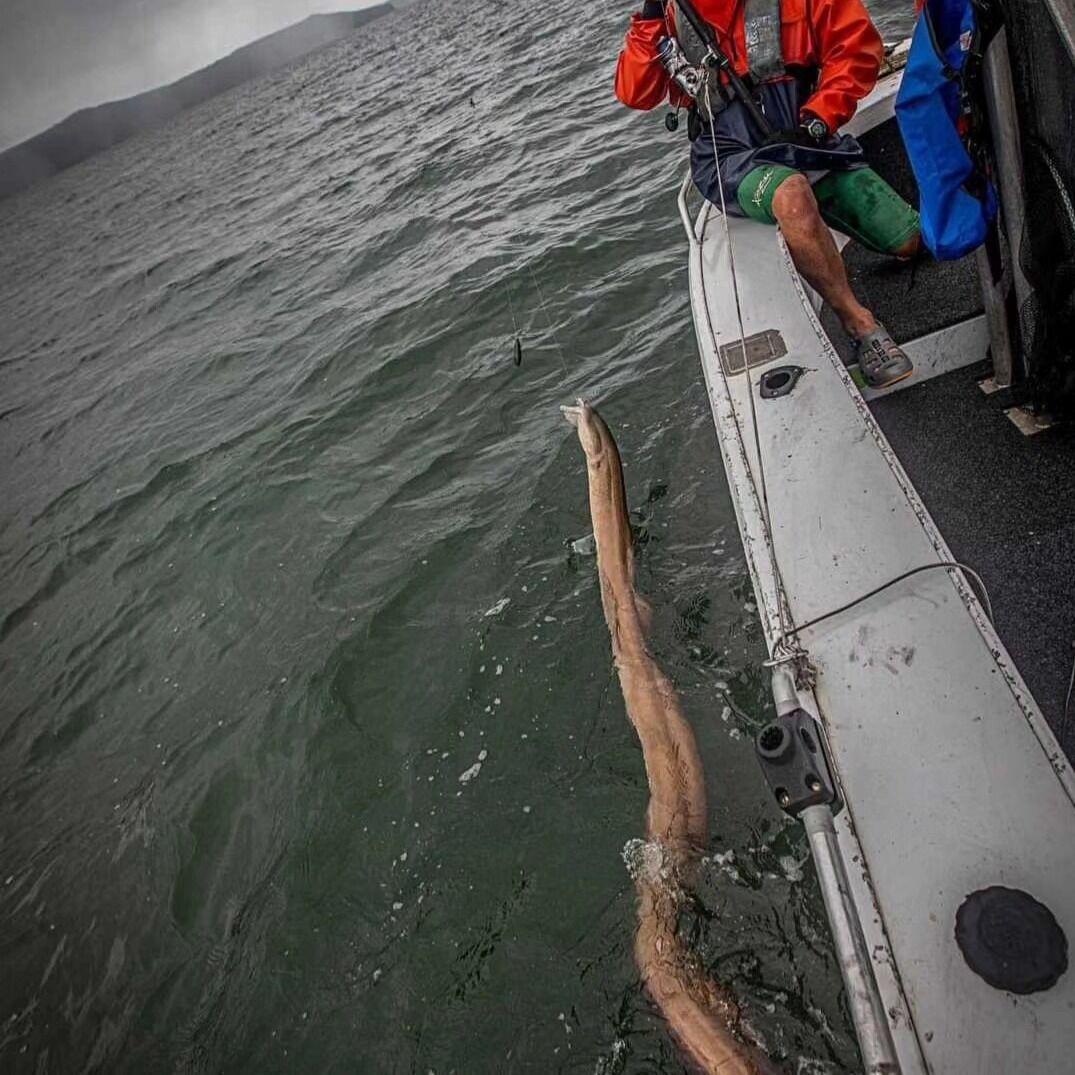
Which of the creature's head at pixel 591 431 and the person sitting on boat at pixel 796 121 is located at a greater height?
the person sitting on boat at pixel 796 121

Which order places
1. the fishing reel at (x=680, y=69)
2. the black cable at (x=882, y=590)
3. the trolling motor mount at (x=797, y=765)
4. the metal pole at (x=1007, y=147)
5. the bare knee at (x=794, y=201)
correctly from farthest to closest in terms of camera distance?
1. the fishing reel at (x=680, y=69)
2. the bare knee at (x=794, y=201)
3. the metal pole at (x=1007, y=147)
4. the black cable at (x=882, y=590)
5. the trolling motor mount at (x=797, y=765)

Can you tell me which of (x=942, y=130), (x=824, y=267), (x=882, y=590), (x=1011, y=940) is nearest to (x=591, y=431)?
(x=824, y=267)

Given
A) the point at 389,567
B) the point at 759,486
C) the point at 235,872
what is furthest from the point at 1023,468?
the point at 235,872

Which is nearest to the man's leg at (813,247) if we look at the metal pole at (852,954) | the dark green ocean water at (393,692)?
the dark green ocean water at (393,692)

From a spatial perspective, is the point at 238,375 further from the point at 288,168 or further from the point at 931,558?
the point at 288,168

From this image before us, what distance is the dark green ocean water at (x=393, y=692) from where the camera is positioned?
290 cm

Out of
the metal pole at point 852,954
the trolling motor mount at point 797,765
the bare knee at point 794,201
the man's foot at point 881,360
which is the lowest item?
the metal pole at point 852,954

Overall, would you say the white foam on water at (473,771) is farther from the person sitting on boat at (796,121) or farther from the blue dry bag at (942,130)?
the blue dry bag at (942,130)

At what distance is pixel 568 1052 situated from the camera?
2.61m

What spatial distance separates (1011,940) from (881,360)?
2695mm

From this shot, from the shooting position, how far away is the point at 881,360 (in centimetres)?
350

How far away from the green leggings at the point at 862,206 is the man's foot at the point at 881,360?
0.72 m

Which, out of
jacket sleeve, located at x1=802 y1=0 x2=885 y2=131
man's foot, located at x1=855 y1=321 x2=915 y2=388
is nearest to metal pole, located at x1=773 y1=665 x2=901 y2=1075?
man's foot, located at x1=855 y1=321 x2=915 y2=388

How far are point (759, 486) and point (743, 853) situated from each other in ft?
4.59
